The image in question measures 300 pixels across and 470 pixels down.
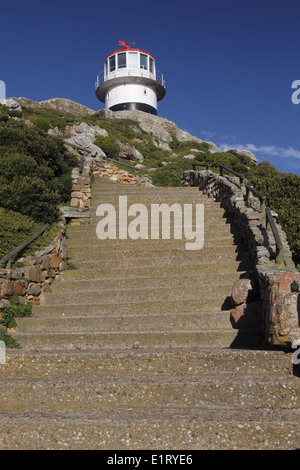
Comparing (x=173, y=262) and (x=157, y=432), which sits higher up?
(x=173, y=262)

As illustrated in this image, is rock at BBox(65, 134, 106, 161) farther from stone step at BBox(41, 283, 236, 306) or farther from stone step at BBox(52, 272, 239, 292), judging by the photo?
stone step at BBox(41, 283, 236, 306)

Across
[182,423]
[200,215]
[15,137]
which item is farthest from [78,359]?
[15,137]

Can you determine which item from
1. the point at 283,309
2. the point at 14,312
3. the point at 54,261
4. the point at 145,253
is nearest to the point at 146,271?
the point at 145,253

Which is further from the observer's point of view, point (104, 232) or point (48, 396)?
point (104, 232)

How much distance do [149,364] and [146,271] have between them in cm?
279

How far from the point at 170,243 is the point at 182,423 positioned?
480 centimetres

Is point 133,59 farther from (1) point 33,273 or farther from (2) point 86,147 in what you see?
(1) point 33,273

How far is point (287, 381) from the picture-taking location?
3707mm

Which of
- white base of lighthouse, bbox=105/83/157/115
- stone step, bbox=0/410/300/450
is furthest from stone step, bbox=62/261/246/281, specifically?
white base of lighthouse, bbox=105/83/157/115

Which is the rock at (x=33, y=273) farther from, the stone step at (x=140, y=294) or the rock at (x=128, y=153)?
the rock at (x=128, y=153)

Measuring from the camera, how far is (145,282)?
21.5ft

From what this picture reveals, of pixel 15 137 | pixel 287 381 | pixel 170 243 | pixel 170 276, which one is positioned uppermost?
pixel 15 137

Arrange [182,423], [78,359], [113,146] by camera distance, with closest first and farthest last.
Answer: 1. [182,423]
2. [78,359]
3. [113,146]

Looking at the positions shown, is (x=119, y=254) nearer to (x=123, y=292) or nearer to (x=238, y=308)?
(x=123, y=292)
